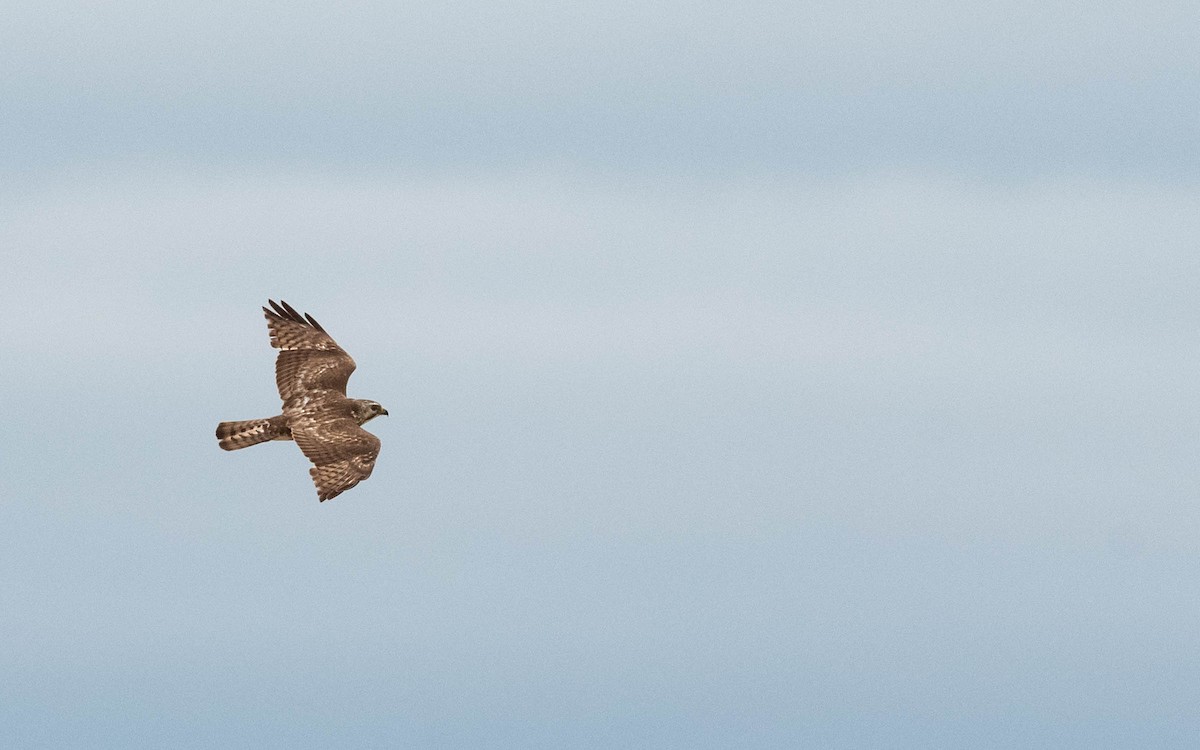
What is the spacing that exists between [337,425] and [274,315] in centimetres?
652

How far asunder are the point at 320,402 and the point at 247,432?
8.46 ft

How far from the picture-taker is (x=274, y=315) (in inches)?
2336

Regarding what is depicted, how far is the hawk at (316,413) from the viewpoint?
51156 millimetres

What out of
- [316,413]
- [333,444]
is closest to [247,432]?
[316,413]

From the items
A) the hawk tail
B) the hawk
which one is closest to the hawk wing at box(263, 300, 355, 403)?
the hawk

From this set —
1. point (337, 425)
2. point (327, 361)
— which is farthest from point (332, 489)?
point (327, 361)

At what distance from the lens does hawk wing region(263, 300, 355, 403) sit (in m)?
57.2

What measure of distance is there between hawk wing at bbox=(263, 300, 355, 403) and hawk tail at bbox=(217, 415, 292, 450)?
8.20ft

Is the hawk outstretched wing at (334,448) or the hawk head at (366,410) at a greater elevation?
the hawk head at (366,410)

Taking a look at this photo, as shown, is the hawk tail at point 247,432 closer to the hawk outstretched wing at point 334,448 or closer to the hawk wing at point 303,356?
the hawk outstretched wing at point 334,448

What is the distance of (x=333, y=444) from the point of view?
52.4 meters

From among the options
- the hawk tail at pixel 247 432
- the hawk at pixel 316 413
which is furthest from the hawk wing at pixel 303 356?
the hawk tail at pixel 247 432

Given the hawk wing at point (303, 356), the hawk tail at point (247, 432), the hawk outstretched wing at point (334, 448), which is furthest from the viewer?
the hawk wing at point (303, 356)

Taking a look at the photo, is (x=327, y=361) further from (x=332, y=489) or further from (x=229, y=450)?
(x=332, y=489)
